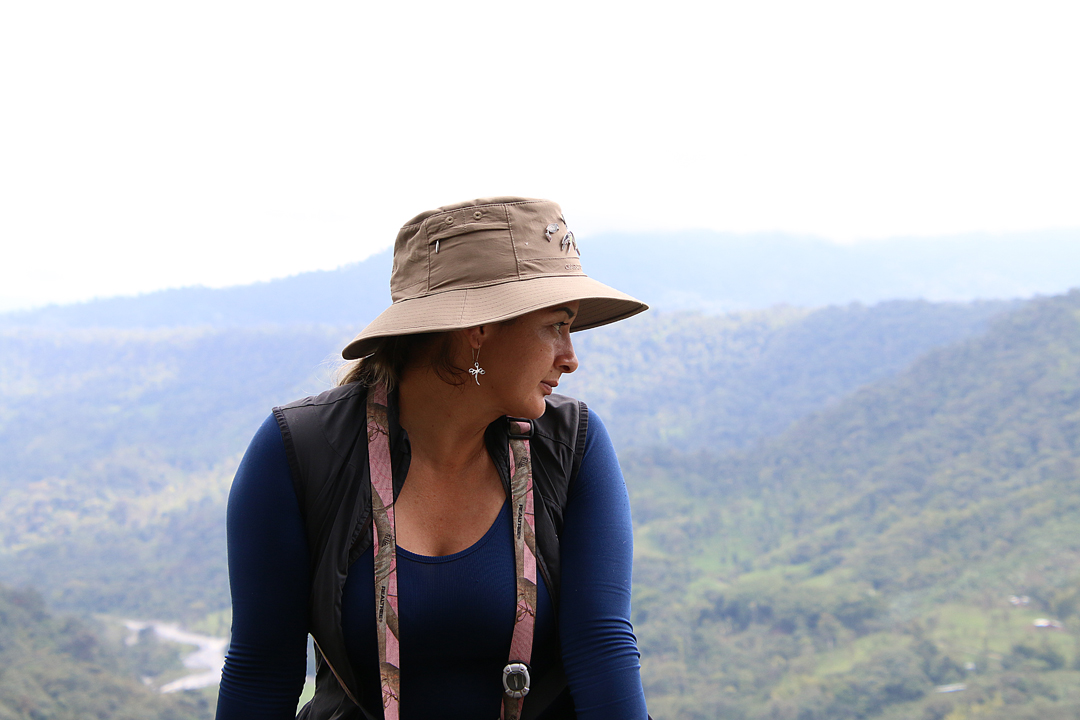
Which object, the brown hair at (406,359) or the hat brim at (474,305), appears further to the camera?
the brown hair at (406,359)

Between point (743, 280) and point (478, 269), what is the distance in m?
93.2

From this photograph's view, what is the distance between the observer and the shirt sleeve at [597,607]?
141cm

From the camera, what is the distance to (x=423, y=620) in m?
1.35

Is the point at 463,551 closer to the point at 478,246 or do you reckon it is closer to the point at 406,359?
the point at 406,359

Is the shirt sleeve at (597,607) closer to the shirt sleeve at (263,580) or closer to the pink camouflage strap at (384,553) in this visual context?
the pink camouflage strap at (384,553)

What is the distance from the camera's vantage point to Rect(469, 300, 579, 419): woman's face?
1388 mm

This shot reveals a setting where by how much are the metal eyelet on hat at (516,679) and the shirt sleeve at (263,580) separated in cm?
35

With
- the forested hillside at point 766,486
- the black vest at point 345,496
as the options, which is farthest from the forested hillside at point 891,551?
the black vest at point 345,496

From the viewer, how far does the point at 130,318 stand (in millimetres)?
62000

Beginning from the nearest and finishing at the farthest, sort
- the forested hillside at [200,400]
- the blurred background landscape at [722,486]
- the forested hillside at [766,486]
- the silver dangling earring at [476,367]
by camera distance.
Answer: the silver dangling earring at [476,367], the blurred background landscape at [722,486], the forested hillside at [766,486], the forested hillside at [200,400]

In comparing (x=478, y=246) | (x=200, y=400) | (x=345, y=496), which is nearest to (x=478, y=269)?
(x=478, y=246)

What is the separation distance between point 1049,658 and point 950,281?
6316 cm

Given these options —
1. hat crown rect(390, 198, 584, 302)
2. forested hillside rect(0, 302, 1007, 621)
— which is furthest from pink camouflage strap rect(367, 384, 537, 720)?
forested hillside rect(0, 302, 1007, 621)

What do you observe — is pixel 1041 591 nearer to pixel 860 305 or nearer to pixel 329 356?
pixel 860 305
